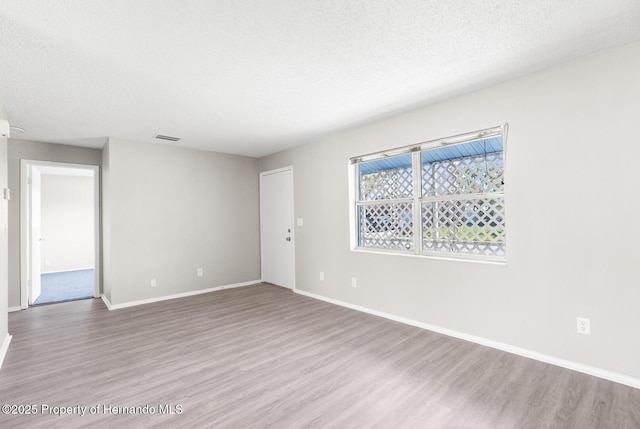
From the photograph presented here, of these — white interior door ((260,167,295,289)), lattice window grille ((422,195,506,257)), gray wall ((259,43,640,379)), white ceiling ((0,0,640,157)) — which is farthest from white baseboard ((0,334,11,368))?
lattice window grille ((422,195,506,257))

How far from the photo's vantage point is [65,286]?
547cm

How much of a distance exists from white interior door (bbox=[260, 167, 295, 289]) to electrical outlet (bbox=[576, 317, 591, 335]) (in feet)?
11.5

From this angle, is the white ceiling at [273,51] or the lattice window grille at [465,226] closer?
the white ceiling at [273,51]

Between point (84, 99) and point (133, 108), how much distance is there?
0.39 metres

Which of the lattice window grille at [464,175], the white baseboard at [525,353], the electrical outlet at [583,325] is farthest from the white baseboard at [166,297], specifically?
the electrical outlet at [583,325]

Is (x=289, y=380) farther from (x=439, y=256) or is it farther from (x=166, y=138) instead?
(x=166, y=138)

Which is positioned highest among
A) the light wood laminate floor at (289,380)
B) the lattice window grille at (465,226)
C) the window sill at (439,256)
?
the lattice window grille at (465,226)

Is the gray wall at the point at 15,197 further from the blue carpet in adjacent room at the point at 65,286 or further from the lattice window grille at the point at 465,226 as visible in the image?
the lattice window grille at the point at 465,226

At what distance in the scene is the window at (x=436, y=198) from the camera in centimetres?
276

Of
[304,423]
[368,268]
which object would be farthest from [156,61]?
[368,268]

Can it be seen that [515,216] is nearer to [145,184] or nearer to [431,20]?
[431,20]

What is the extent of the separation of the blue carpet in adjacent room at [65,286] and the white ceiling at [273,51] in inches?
112

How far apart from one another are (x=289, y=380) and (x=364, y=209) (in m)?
2.30

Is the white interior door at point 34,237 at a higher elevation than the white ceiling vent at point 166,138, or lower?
lower
